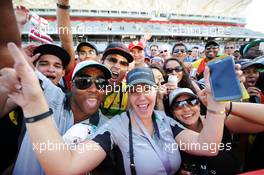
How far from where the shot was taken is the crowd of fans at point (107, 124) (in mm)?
1262

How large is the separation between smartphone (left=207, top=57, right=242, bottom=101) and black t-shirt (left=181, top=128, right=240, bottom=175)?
67 centimetres

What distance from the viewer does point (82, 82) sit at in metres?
2.22

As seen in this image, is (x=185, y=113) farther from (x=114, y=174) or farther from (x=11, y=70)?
(x=11, y=70)

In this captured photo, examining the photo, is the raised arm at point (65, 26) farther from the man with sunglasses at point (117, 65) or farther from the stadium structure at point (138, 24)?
the stadium structure at point (138, 24)

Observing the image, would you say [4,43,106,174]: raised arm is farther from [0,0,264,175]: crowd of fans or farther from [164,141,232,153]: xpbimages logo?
[164,141,232,153]: xpbimages logo

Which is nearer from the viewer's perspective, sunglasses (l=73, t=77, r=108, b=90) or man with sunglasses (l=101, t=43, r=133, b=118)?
sunglasses (l=73, t=77, r=108, b=90)

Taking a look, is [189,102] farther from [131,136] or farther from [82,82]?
[82,82]

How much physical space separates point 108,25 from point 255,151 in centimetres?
4098

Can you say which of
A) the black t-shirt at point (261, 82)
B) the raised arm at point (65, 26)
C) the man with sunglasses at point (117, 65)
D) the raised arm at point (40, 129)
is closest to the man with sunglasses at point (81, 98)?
the raised arm at point (40, 129)

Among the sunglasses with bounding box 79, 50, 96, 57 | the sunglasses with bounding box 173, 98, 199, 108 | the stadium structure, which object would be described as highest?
the stadium structure

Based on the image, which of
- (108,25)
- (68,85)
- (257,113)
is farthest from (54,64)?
(108,25)

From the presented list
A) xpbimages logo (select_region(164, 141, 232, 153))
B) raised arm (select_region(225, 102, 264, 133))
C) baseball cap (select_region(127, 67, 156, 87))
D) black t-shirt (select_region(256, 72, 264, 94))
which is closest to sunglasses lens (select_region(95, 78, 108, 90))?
baseball cap (select_region(127, 67, 156, 87))

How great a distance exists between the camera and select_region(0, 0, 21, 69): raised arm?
3.47ft

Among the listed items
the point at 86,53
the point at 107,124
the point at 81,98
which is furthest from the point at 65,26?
the point at 107,124
